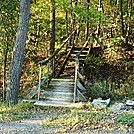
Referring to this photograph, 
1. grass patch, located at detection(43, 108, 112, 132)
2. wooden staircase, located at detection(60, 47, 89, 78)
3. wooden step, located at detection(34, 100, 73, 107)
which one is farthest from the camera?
wooden staircase, located at detection(60, 47, 89, 78)

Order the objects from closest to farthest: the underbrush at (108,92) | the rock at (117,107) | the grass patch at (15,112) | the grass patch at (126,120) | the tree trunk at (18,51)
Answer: the grass patch at (126,120), the grass patch at (15,112), the rock at (117,107), the tree trunk at (18,51), the underbrush at (108,92)

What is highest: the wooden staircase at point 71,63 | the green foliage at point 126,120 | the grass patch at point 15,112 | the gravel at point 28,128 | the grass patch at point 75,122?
the wooden staircase at point 71,63

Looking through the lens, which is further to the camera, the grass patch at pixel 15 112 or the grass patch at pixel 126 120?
the grass patch at pixel 15 112

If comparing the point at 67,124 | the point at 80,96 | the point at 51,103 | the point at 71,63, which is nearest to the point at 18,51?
the point at 51,103

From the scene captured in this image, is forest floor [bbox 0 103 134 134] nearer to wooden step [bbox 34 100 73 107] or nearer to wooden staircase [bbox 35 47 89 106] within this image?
wooden step [bbox 34 100 73 107]

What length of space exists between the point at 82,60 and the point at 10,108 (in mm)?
5580

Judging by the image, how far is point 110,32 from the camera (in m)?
19.7

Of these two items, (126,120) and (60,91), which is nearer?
(126,120)

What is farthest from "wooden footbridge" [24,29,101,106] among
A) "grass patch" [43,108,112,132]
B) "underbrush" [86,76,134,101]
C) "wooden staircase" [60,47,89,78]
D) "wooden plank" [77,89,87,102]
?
"grass patch" [43,108,112,132]

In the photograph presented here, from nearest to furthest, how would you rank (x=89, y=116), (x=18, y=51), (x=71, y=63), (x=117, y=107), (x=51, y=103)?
(x=89, y=116) < (x=117, y=107) < (x=51, y=103) < (x=18, y=51) < (x=71, y=63)

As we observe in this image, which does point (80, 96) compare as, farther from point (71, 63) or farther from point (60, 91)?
point (71, 63)

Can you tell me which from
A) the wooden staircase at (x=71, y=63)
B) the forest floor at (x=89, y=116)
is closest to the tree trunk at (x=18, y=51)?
the forest floor at (x=89, y=116)

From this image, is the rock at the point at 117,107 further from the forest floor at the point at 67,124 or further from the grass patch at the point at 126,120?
the grass patch at the point at 126,120

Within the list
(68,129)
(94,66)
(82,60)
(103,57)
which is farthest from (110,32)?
(68,129)
